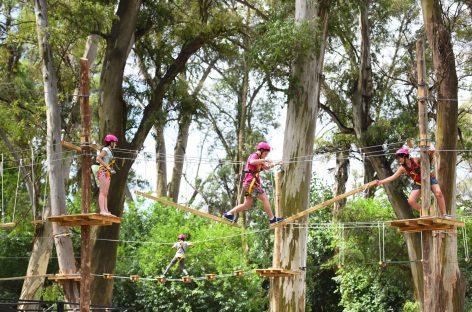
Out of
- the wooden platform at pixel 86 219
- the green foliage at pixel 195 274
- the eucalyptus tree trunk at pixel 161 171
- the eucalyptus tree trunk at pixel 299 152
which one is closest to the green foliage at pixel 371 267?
the green foliage at pixel 195 274

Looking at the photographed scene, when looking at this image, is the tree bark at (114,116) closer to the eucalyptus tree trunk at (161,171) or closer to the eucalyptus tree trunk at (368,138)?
the eucalyptus tree trunk at (368,138)

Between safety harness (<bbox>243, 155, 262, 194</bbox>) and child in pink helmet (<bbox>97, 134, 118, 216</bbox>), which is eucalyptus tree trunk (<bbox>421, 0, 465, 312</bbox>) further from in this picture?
child in pink helmet (<bbox>97, 134, 118, 216</bbox>)

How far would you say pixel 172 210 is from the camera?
26656 millimetres

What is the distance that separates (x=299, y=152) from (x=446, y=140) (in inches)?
121

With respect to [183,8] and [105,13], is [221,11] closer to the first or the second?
[183,8]

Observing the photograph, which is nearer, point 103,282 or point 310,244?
point 103,282

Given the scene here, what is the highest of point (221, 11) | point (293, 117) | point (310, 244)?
point (221, 11)

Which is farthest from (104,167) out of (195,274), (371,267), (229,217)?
(371,267)

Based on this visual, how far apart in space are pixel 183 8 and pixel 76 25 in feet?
12.5

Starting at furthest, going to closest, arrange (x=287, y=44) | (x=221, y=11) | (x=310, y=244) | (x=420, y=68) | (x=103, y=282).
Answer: (x=310, y=244), (x=221, y=11), (x=103, y=282), (x=287, y=44), (x=420, y=68)

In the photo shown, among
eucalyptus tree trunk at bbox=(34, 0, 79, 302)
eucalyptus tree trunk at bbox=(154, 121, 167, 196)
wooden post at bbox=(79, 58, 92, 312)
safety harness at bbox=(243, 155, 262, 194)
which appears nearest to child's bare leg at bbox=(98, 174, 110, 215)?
wooden post at bbox=(79, 58, 92, 312)

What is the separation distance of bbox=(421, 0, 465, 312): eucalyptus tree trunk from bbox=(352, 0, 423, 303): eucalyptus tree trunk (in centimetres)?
139

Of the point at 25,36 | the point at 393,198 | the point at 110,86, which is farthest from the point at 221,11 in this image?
the point at 393,198

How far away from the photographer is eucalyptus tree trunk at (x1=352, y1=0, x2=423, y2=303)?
1836cm
